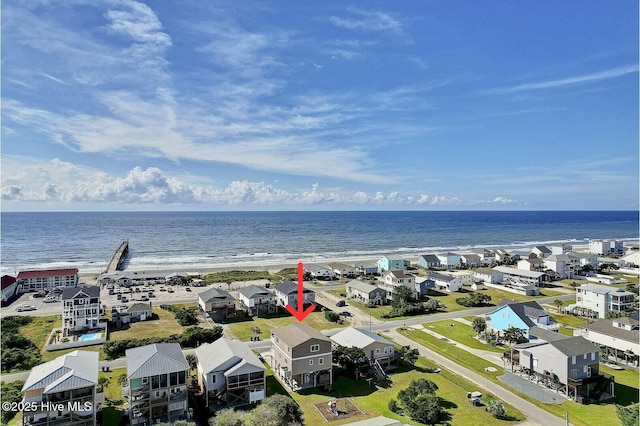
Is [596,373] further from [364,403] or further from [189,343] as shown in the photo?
[189,343]

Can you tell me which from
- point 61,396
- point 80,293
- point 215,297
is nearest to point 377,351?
point 61,396

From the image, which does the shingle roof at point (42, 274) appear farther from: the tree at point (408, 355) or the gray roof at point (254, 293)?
the tree at point (408, 355)

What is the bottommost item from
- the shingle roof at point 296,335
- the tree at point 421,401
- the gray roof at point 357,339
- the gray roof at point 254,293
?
the tree at point 421,401

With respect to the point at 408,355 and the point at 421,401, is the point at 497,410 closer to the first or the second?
the point at 421,401

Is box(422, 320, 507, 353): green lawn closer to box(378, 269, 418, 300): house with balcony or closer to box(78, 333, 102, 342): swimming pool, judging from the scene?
box(378, 269, 418, 300): house with balcony

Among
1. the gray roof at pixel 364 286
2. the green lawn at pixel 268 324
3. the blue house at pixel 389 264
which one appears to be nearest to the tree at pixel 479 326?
the green lawn at pixel 268 324

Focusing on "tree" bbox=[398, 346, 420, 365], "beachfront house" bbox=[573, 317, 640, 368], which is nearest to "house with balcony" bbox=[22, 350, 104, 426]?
"tree" bbox=[398, 346, 420, 365]

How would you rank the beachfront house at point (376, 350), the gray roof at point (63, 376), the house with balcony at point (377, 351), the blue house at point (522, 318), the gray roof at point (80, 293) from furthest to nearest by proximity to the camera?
the gray roof at point (80, 293) < the blue house at point (522, 318) < the beachfront house at point (376, 350) < the house with balcony at point (377, 351) < the gray roof at point (63, 376)
